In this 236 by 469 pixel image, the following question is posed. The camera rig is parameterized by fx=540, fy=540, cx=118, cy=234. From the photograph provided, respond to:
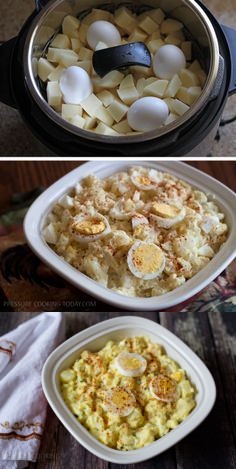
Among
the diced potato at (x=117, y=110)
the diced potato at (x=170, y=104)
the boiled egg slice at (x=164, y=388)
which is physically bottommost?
the boiled egg slice at (x=164, y=388)

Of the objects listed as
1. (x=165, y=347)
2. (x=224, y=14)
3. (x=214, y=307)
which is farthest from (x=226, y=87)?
(x=165, y=347)

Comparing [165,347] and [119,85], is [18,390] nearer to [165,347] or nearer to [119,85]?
[165,347]

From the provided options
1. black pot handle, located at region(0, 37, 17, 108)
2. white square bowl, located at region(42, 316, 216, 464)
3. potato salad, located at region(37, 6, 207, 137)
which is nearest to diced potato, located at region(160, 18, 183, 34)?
potato salad, located at region(37, 6, 207, 137)

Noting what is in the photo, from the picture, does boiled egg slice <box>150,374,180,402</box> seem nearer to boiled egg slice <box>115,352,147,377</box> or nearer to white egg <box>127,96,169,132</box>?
boiled egg slice <box>115,352,147,377</box>

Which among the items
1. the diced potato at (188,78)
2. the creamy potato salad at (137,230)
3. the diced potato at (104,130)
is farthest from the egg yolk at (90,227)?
the diced potato at (188,78)

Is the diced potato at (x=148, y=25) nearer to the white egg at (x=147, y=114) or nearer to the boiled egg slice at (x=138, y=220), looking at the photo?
the white egg at (x=147, y=114)

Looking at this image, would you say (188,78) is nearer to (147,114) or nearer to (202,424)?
(147,114)

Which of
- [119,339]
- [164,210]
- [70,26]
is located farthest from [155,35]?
[119,339]
